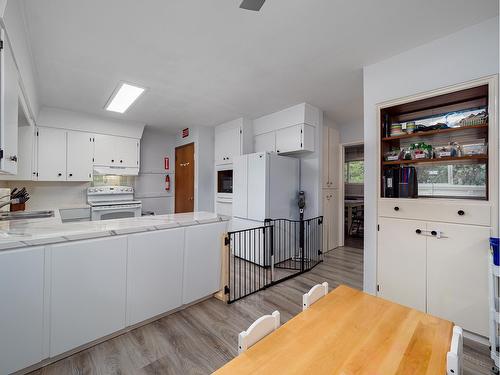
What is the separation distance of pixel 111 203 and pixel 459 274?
5.02m

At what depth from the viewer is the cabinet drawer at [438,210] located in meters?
1.78

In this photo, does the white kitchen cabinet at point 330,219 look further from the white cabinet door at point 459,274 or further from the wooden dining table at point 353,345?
the wooden dining table at point 353,345

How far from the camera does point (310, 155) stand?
3.86 m

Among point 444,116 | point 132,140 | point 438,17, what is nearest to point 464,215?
point 444,116

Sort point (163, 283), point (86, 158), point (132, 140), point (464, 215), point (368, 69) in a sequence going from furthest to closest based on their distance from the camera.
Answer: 1. point (132, 140)
2. point (86, 158)
3. point (368, 69)
4. point (163, 283)
5. point (464, 215)

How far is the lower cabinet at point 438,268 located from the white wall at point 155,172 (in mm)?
4749

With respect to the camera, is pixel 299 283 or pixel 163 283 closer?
pixel 163 283

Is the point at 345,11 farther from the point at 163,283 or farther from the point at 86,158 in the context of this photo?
the point at 86,158

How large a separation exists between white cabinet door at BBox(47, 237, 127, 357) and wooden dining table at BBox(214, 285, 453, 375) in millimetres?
1406

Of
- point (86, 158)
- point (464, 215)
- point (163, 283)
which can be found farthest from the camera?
point (86, 158)

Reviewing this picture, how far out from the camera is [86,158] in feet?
13.4

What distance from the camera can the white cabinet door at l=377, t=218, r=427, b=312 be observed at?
6.76 feet

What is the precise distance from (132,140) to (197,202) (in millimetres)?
Answer: 1824

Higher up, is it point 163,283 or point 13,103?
point 13,103
